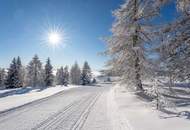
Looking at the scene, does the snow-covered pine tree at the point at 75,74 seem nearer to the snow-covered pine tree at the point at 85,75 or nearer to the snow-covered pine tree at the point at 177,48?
the snow-covered pine tree at the point at 85,75

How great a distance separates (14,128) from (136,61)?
1434 centimetres

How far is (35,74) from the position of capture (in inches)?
2483

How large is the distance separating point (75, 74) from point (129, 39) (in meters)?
64.3

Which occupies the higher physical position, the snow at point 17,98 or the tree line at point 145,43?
the tree line at point 145,43

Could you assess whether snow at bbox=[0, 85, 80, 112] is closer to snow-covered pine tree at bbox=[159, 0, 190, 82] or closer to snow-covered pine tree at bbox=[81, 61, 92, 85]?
snow-covered pine tree at bbox=[159, 0, 190, 82]

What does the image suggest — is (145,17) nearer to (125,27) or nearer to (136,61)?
(125,27)

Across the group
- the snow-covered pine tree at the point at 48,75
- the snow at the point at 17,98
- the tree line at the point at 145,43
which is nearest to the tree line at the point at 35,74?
the snow-covered pine tree at the point at 48,75

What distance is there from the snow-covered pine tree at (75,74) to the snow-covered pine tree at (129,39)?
6267 centimetres

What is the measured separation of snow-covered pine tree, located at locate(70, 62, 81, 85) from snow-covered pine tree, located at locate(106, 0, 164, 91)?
62.7m

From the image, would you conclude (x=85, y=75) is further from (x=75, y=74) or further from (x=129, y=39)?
(x=129, y=39)

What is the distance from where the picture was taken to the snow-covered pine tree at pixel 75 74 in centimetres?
8356

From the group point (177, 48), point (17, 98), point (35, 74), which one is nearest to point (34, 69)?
point (35, 74)

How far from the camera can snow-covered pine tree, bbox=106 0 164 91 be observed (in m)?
19.8

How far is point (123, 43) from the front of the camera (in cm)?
2072
